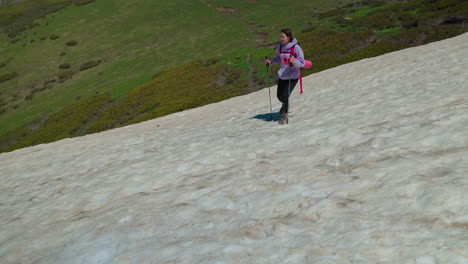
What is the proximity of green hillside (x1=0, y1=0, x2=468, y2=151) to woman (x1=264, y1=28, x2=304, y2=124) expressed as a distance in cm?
2359

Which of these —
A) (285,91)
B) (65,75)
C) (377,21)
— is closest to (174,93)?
(65,75)

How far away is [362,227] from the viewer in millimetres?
5109

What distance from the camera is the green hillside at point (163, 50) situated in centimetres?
4178

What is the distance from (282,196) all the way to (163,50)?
63.0m

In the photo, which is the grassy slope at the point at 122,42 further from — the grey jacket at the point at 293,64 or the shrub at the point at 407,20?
the grey jacket at the point at 293,64

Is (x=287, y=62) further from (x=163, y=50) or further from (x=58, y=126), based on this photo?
(x=163, y=50)

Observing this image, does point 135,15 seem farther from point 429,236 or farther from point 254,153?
point 429,236

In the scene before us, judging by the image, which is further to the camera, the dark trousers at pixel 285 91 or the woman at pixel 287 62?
the dark trousers at pixel 285 91

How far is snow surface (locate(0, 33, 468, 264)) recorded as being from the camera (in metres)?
4.94

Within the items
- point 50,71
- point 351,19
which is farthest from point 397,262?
point 50,71

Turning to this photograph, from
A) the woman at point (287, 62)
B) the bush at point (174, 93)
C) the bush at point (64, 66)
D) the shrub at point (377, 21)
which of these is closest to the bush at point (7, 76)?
the bush at point (64, 66)

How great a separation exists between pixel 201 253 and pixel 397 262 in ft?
8.96

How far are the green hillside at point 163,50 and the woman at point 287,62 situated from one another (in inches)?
929

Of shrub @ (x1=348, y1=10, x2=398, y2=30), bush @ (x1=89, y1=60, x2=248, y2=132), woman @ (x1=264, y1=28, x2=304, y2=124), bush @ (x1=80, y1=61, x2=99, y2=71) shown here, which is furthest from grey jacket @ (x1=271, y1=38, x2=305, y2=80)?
bush @ (x1=80, y1=61, x2=99, y2=71)
